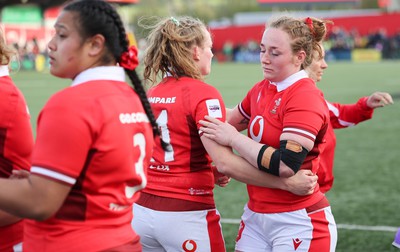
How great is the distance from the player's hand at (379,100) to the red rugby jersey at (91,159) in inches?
94.4

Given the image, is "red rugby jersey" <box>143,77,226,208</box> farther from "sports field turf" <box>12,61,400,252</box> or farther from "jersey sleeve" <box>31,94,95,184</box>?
"sports field turf" <box>12,61,400,252</box>

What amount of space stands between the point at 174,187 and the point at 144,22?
120 centimetres

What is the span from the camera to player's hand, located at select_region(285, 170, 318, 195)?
3.46 meters

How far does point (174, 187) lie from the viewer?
358 centimetres

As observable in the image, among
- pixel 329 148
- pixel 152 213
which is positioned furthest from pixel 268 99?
pixel 329 148

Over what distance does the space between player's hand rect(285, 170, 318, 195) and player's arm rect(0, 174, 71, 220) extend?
1.39 meters

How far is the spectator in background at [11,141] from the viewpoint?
2.95 m

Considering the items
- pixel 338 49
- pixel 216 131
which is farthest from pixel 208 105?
pixel 338 49

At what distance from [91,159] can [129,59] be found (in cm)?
48

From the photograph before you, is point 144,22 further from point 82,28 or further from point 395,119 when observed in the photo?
point 395,119

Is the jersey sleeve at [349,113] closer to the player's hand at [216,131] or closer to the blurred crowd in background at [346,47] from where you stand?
the player's hand at [216,131]

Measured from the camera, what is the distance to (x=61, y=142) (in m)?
2.34

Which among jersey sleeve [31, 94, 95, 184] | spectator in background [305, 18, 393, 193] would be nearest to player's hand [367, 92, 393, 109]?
spectator in background [305, 18, 393, 193]

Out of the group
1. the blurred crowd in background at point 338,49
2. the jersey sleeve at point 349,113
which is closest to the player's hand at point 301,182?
the jersey sleeve at point 349,113
